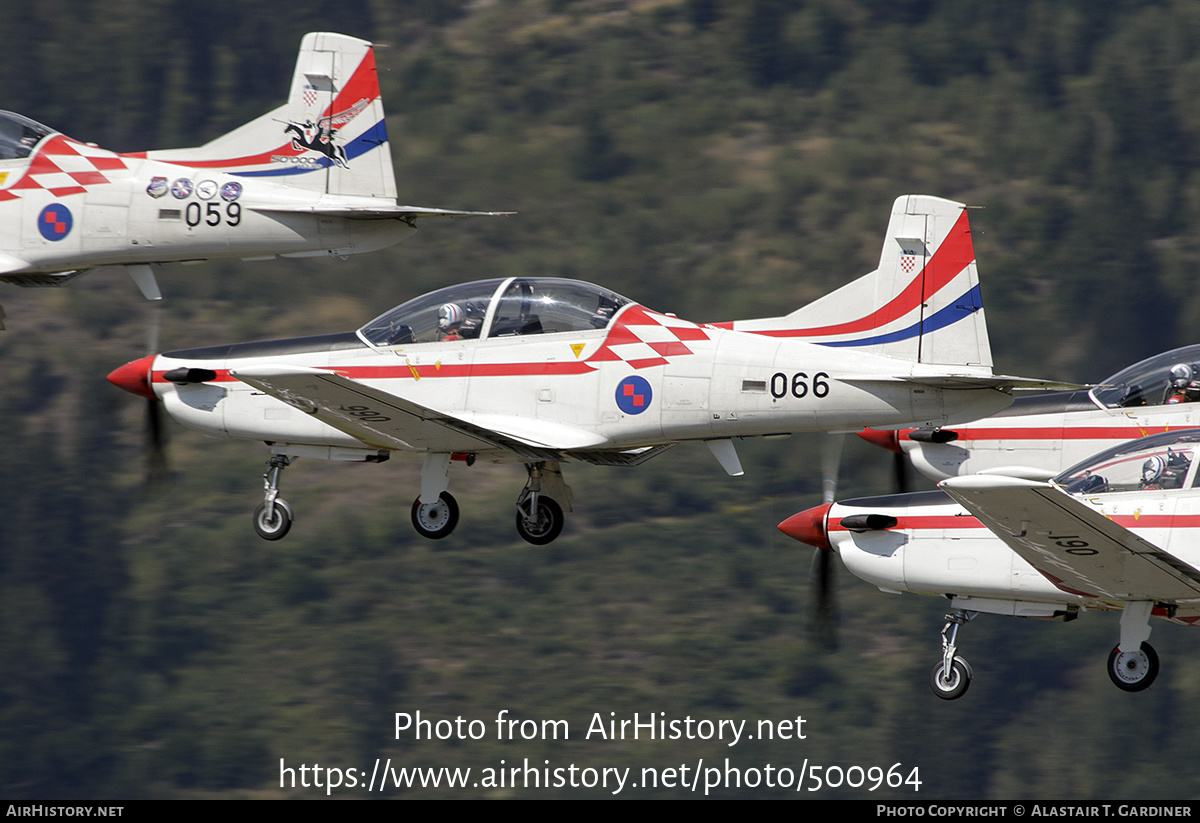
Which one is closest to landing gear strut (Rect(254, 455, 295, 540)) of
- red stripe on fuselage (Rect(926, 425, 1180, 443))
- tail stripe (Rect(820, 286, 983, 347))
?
tail stripe (Rect(820, 286, 983, 347))

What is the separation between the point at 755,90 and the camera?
321ft

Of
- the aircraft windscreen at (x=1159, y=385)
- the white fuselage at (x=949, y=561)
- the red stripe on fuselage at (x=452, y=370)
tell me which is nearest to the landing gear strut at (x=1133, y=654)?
the white fuselage at (x=949, y=561)

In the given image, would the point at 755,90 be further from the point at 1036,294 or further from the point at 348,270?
the point at 348,270

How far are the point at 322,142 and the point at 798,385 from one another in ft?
24.1

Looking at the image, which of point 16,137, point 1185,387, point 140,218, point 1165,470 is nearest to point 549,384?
point 140,218

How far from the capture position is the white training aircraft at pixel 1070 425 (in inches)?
934

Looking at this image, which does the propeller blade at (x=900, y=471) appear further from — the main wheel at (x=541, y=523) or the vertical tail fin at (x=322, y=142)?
the vertical tail fin at (x=322, y=142)

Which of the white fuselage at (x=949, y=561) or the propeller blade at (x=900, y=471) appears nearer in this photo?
the white fuselage at (x=949, y=561)

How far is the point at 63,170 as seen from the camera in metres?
23.2

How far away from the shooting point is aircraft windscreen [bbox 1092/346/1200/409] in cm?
2380

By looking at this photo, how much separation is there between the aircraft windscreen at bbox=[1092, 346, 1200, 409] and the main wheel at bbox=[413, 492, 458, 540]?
334 inches

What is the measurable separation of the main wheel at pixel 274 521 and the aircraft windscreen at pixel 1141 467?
892 centimetres

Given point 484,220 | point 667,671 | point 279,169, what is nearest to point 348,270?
point 484,220

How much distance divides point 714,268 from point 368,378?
58.5m
